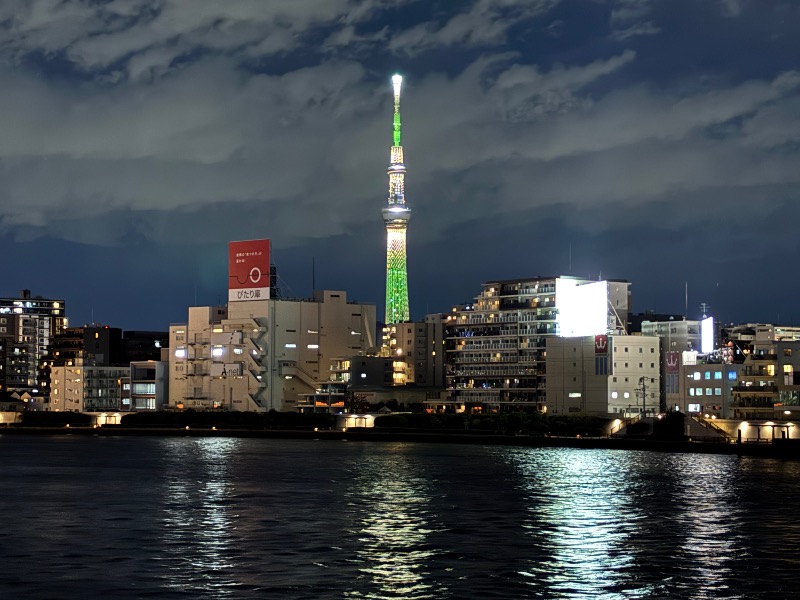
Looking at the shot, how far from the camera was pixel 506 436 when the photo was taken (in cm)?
15300

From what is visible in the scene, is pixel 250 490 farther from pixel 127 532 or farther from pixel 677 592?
pixel 677 592

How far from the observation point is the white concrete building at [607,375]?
159750mm

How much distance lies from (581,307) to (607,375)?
1259 centimetres

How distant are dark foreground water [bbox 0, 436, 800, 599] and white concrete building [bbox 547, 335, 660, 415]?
52198 millimetres

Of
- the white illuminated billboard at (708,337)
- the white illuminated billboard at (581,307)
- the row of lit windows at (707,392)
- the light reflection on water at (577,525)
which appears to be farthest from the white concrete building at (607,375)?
the light reflection on water at (577,525)

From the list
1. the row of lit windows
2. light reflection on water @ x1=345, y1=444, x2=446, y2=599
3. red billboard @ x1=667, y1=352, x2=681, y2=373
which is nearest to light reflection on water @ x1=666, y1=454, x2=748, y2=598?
light reflection on water @ x1=345, y1=444, x2=446, y2=599

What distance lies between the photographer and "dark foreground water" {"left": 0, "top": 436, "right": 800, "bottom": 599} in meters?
42.9

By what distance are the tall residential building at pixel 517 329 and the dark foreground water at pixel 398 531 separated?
62159 mm

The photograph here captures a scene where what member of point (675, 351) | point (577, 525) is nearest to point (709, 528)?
point (577, 525)

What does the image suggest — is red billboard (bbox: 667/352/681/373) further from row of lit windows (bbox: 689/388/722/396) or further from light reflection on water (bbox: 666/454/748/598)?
light reflection on water (bbox: 666/454/748/598)

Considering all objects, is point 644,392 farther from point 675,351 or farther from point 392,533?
point 392,533

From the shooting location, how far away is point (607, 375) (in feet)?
524

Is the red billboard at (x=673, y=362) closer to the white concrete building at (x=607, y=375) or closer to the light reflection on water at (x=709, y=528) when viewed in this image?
the white concrete building at (x=607, y=375)

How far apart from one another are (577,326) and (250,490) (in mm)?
95537
